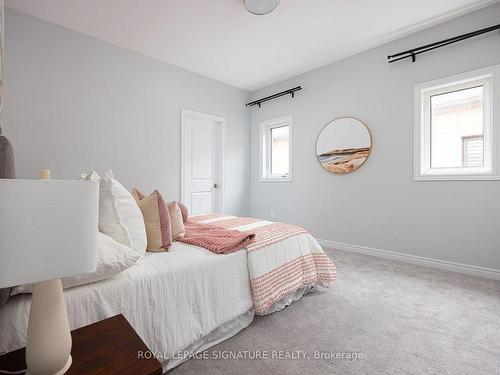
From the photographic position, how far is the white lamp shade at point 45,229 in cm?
48

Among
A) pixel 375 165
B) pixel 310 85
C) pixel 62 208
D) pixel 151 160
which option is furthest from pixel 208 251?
pixel 310 85

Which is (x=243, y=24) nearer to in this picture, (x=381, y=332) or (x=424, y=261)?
(x=381, y=332)

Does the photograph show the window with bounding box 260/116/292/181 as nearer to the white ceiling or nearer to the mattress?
the white ceiling

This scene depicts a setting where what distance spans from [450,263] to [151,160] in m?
3.95

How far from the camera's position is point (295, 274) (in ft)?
6.40

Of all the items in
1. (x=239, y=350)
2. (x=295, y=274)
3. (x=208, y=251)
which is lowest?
(x=239, y=350)

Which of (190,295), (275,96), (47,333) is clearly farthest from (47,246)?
(275,96)

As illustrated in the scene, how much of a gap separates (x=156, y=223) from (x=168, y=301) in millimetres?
499

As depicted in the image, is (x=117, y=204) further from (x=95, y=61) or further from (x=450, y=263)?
(x=450, y=263)

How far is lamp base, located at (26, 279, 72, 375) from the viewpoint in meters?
0.61

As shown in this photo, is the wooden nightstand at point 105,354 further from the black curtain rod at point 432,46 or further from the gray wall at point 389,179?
the black curtain rod at point 432,46

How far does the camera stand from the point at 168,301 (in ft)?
4.22

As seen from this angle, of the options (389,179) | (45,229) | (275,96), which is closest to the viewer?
(45,229)

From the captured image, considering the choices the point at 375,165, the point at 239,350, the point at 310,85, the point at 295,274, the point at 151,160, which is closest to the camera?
the point at 239,350
